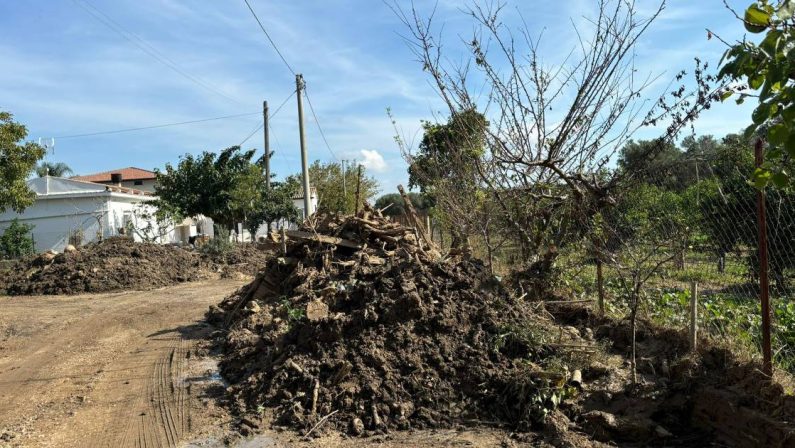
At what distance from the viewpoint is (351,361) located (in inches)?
216

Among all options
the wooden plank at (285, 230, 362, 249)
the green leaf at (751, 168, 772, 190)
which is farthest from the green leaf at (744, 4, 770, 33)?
the wooden plank at (285, 230, 362, 249)

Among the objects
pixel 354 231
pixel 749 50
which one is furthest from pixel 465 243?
pixel 749 50

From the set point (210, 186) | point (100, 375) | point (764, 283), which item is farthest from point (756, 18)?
point (210, 186)

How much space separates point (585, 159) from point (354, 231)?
14.2 feet

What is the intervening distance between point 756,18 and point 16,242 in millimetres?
29231

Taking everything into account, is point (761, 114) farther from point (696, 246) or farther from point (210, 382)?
point (210, 382)

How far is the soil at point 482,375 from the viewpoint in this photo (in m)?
4.35

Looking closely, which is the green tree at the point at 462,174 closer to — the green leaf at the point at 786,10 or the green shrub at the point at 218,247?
the green leaf at the point at 786,10

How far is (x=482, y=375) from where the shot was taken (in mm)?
5062

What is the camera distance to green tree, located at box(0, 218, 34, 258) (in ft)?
81.4

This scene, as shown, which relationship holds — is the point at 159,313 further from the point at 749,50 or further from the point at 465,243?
the point at 749,50

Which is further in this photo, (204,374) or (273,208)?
(273,208)

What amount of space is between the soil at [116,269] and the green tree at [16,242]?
8.60m

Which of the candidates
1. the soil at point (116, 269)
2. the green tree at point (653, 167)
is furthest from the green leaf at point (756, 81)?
the soil at point (116, 269)
